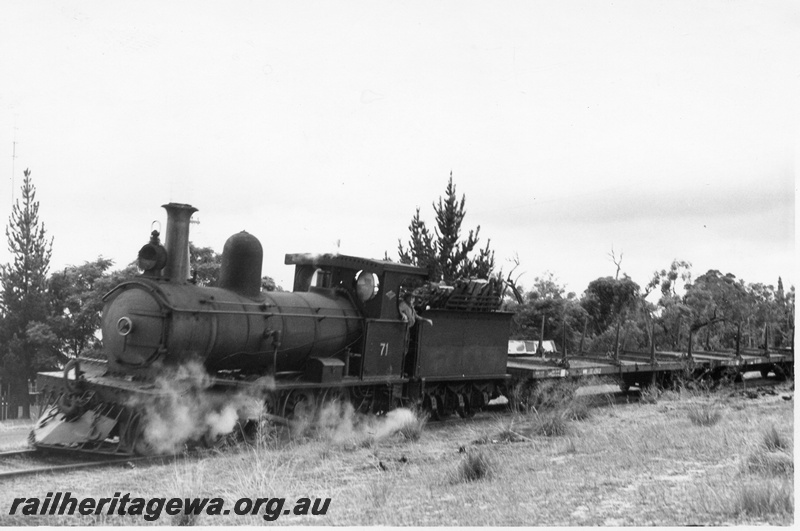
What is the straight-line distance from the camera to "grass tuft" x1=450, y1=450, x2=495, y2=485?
7555mm

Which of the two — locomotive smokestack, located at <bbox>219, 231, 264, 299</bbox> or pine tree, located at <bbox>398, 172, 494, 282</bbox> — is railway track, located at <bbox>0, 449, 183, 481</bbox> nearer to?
locomotive smokestack, located at <bbox>219, 231, 264, 299</bbox>

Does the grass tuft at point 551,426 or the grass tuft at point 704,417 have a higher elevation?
the grass tuft at point 704,417

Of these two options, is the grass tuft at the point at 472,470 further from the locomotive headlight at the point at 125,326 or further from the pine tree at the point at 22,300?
the pine tree at the point at 22,300

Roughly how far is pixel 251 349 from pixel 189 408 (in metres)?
1.45

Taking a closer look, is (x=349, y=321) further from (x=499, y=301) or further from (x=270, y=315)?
(x=499, y=301)

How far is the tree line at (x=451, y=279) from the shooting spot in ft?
82.7

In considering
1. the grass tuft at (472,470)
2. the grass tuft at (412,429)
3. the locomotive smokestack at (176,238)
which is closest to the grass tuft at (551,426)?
the grass tuft at (412,429)

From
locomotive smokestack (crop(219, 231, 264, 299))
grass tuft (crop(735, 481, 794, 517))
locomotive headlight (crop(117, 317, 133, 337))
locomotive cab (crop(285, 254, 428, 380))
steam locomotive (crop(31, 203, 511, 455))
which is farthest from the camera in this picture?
locomotive cab (crop(285, 254, 428, 380))

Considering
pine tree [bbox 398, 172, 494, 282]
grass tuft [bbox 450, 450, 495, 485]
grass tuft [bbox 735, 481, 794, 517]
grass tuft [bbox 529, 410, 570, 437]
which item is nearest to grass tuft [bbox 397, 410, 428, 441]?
grass tuft [bbox 529, 410, 570, 437]

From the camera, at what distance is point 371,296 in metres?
12.0

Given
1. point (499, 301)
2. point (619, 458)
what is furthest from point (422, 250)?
point (619, 458)
